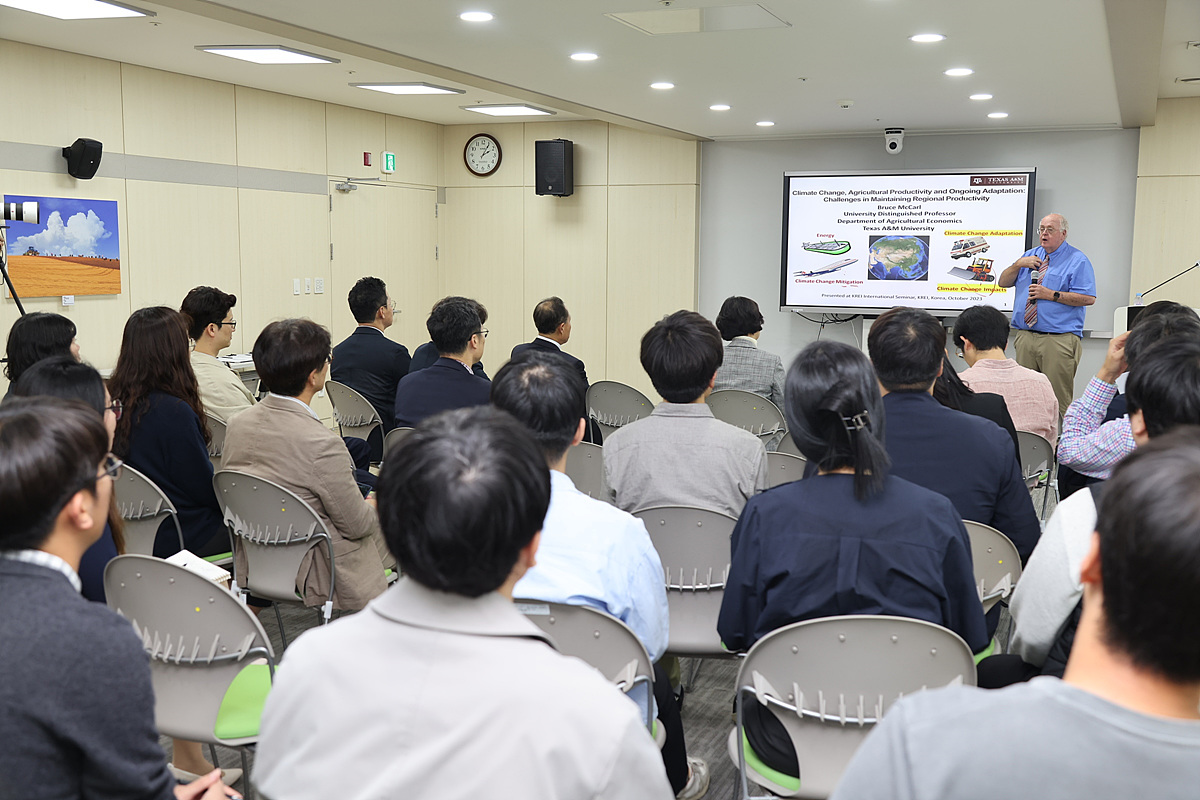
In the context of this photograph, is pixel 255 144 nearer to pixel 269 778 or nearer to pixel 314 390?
pixel 314 390

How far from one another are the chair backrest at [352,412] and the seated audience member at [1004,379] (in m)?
3.09

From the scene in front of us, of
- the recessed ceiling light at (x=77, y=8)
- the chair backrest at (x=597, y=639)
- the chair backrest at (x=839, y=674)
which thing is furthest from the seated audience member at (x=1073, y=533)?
the recessed ceiling light at (x=77, y=8)

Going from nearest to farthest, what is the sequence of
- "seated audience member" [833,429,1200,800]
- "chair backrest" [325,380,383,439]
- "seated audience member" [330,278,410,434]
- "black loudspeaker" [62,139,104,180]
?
"seated audience member" [833,429,1200,800], "chair backrest" [325,380,383,439], "seated audience member" [330,278,410,434], "black loudspeaker" [62,139,104,180]

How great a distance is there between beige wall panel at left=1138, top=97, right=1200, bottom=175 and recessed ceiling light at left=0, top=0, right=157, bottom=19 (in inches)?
295

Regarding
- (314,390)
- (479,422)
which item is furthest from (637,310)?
(479,422)

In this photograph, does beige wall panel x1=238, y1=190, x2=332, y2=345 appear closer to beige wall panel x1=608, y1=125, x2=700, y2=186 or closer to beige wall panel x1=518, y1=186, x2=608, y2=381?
beige wall panel x1=518, y1=186, x2=608, y2=381

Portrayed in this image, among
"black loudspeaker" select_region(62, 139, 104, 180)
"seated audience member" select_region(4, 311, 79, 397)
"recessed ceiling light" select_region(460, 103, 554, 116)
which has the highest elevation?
"recessed ceiling light" select_region(460, 103, 554, 116)

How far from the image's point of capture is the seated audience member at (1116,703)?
84cm

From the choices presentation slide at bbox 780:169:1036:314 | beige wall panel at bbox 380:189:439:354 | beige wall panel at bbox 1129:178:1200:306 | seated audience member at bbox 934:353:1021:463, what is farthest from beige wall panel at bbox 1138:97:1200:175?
beige wall panel at bbox 380:189:439:354

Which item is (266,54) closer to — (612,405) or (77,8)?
(77,8)

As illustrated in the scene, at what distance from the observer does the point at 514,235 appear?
10531 mm

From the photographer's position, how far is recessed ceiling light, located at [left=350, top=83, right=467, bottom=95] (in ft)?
25.6

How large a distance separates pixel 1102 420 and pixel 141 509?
327cm

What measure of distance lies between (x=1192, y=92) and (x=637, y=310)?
5134 millimetres
